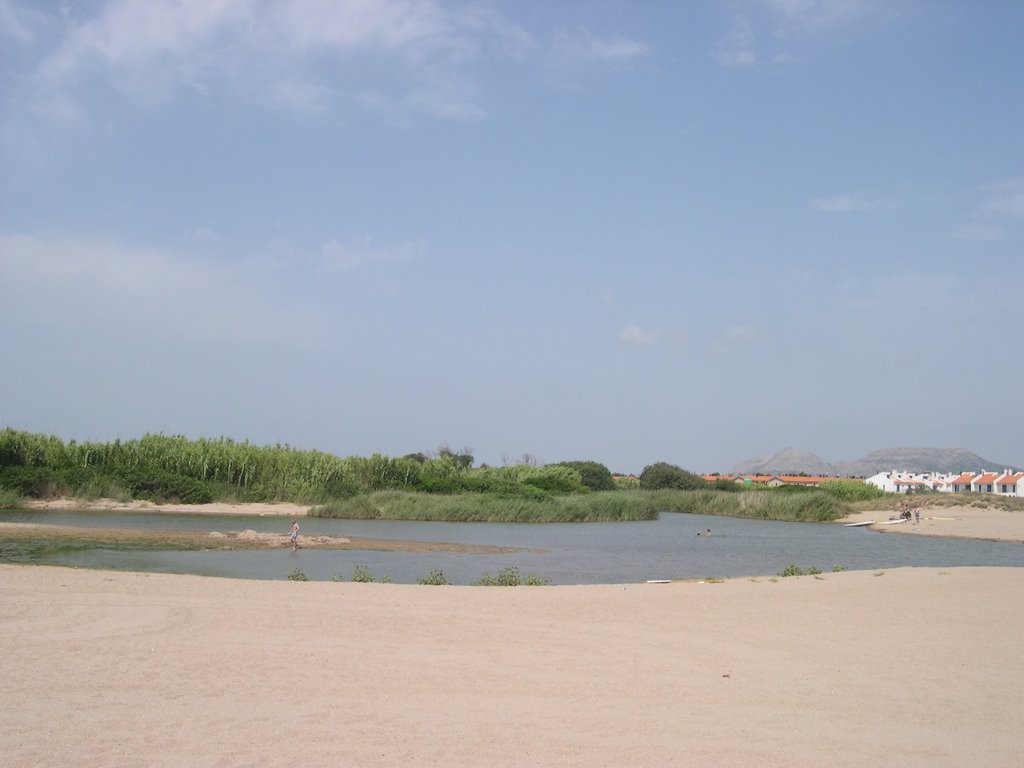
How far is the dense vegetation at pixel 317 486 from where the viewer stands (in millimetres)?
42469

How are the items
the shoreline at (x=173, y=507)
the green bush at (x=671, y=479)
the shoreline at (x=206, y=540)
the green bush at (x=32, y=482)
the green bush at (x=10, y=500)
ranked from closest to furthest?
the shoreline at (x=206, y=540), the green bush at (x=10, y=500), the shoreline at (x=173, y=507), the green bush at (x=32, y=482), the green bush at (x=671, y=479)

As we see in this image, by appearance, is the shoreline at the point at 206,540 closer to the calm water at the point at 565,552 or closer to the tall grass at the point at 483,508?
the calm water at the point at 565,552

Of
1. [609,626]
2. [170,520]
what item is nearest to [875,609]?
[609,626]

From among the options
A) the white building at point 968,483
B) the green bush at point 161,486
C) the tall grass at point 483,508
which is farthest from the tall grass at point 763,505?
the green bush at point 161,486

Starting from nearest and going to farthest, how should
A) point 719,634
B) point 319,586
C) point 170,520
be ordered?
point 719,634 → point 319,586 → point 170,520

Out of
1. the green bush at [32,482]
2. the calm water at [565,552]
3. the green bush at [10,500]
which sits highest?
the green bush at [32,482]

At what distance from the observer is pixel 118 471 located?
44375mm

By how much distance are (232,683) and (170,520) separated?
30075 millimetres

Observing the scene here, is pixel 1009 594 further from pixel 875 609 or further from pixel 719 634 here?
pixel 719 634

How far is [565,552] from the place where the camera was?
28.3 metres

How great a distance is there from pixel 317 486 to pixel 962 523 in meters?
31.4

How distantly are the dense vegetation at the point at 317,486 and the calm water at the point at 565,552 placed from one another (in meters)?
2.41

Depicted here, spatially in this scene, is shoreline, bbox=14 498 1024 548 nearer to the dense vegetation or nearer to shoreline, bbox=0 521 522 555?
the dense vegetation

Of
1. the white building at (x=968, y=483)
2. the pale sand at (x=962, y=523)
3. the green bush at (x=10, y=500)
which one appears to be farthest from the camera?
the white building at (x=968, y=483)
